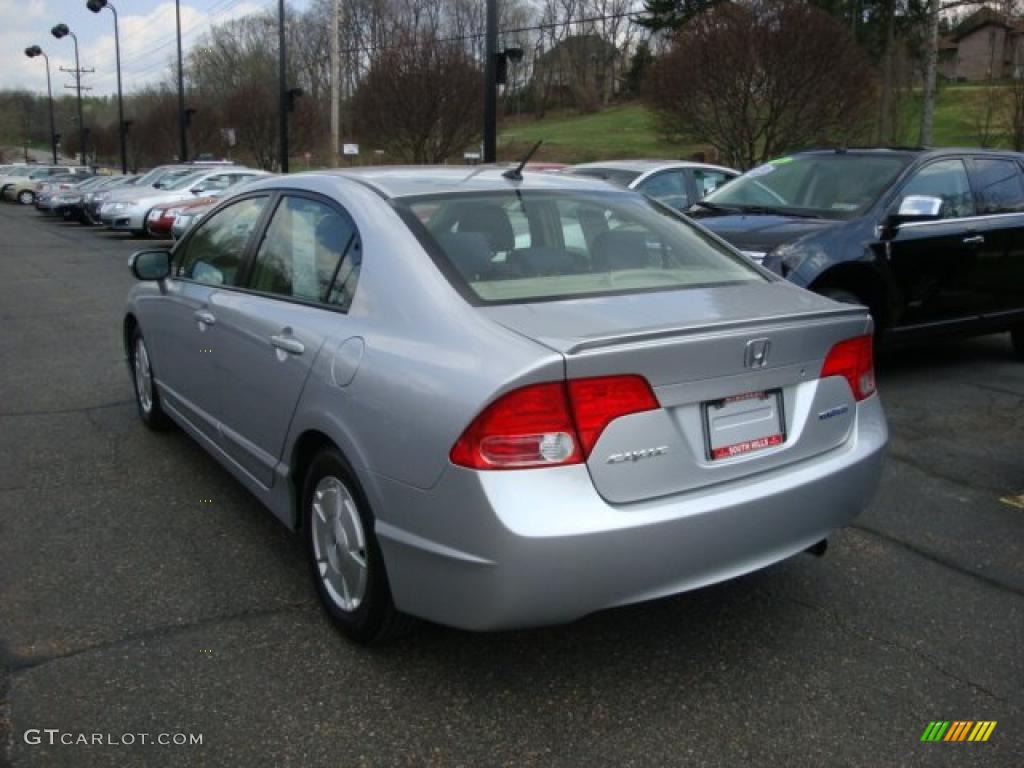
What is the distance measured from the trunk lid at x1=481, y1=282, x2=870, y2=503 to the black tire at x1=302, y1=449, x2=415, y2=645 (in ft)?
2.41

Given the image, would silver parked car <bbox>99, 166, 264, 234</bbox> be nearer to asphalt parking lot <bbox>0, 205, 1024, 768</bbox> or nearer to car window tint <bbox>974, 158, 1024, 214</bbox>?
car window tint <bbox>974, 158, 1024, 214</bbox>

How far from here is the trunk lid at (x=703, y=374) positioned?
2553mm

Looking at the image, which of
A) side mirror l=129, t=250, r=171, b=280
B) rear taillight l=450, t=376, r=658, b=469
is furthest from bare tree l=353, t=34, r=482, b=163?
rear taillight l=450, t=376, r=658, b=469

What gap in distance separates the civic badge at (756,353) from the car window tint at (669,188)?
7.81 meters

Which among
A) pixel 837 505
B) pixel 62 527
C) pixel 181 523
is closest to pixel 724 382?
pixel 837 505

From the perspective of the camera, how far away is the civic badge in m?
2.76

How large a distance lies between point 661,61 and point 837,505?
771 inches

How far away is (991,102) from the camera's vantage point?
20.4 metres

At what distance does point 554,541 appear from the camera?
2.44 metres

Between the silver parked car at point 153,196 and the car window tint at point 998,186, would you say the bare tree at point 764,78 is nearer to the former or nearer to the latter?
the silver parked car at point 153,196

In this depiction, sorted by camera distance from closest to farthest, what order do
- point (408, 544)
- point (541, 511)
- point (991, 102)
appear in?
point (541, 511), point (408, 544), point (991, 102)

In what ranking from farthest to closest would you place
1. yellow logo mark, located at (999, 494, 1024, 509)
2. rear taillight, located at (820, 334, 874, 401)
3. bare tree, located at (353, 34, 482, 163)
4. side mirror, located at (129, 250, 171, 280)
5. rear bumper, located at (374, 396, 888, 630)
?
1. bare tree, located at (353, 34, 482, 163)
2. side mirror, located at (129, 250, 171, 280)
3. yellow logo mark, located at (999, 494, 1024, 509)
4. rear taillight, located at (820, 334, 874, 401)
5. rear bumper, located at (374, 396, 888, 630)

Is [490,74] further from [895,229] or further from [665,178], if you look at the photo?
[895,229]

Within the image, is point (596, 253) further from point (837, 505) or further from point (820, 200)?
point (820, 200)
